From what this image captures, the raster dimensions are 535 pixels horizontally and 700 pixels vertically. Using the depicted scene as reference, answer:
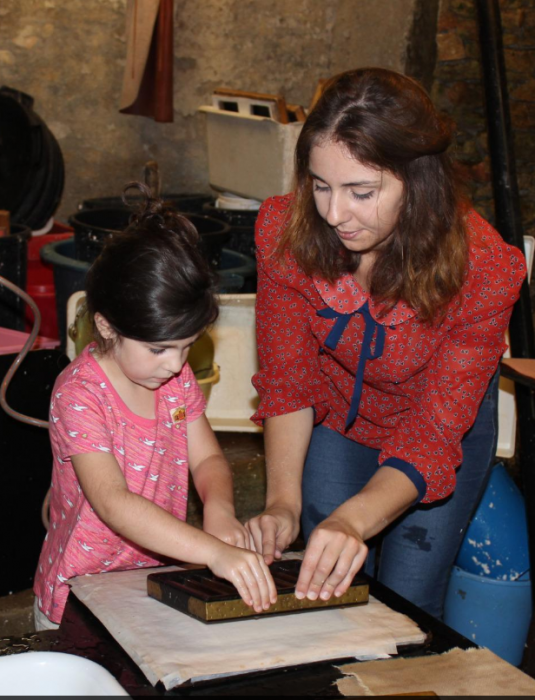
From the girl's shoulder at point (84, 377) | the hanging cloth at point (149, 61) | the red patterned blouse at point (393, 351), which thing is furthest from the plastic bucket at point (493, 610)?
the hanging cloth at point (149, 61)

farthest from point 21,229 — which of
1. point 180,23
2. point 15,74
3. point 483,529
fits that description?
point 483,529

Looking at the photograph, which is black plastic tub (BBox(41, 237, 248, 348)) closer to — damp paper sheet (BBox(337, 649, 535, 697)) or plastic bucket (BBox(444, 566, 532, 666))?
plastic bucket (BBox(444, 566, 532, 666))

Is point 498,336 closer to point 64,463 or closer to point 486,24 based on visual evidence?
A: point 64,463

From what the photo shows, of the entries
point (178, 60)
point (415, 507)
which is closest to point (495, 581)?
point (415, 507)

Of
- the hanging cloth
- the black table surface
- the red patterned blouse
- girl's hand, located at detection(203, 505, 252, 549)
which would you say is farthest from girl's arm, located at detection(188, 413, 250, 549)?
the hanging cloth

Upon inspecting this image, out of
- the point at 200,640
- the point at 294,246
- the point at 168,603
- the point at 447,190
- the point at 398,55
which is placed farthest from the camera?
the point at 398,55

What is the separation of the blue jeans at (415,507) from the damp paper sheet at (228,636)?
1.48ft

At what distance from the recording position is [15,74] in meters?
4.01

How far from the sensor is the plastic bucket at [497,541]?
8.28ft

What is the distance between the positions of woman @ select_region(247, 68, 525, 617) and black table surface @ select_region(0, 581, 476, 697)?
0.17 metres

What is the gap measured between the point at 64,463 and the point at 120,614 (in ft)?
1.67

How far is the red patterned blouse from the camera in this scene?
65.9 inches

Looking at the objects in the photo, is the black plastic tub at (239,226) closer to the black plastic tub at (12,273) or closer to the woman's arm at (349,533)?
the black plastic tub at (12,273)

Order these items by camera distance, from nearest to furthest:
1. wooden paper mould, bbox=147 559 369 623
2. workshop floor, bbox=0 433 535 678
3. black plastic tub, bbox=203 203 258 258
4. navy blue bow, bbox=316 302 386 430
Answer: wooden paper mould, bbox=147 559 369 623
navy blue bow, bbox=316 302 386 430
workshop floor, bbox=0 433 535 678
black plastic tub, bbox=203 203 258 258
